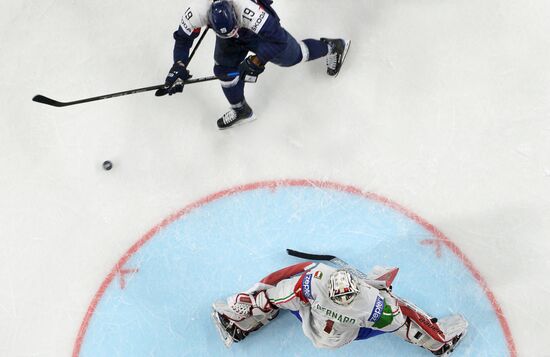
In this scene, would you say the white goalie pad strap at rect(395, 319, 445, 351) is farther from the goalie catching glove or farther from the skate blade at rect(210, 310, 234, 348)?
the skate blade at rect(210, 310, 234, 348)

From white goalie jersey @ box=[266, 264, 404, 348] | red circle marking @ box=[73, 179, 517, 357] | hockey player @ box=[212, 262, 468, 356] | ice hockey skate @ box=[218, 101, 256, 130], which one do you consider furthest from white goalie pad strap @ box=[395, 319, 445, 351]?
ice hockey skate @ box=[218, 101, 256, 130]

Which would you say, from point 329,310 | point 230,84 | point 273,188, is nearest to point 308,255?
point 273,188

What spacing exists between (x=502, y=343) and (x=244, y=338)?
1.88 meters

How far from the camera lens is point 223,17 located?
324 centimetres

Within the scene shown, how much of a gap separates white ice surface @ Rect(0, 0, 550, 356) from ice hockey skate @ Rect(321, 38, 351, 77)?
0.29 feet

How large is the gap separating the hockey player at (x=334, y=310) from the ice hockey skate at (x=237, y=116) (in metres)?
1.23

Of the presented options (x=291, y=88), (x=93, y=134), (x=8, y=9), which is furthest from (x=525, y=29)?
(x=8, y=9)

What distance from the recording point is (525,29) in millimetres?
4277

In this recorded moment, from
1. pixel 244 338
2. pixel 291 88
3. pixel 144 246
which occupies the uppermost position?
pixel 291 88

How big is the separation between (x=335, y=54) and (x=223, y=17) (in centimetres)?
126

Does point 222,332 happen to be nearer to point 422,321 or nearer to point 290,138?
point 422,321

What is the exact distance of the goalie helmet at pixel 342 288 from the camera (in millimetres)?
3086

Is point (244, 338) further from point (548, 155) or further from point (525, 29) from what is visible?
point (525, 29)

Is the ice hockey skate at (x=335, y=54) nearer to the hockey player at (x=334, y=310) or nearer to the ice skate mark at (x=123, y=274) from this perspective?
the hockey player at (x=334, y=310)
